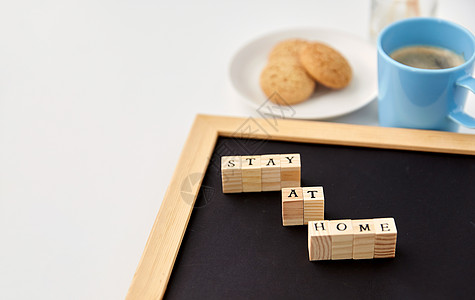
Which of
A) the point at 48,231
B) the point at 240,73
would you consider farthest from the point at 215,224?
the point at 240,73

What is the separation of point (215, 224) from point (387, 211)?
25 centimetres

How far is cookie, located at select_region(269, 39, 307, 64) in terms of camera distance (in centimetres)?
113

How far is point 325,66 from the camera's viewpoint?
108 cm

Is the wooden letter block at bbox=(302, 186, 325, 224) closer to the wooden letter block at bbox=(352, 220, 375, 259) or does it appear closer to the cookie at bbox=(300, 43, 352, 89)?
the wooden letter block at bbox=(352, 220, 375, 259)

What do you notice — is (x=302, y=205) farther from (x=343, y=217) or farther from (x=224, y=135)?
(x=224, y=135)

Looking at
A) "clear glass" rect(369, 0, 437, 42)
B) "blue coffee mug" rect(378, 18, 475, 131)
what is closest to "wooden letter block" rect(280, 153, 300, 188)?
"blue coffee mug" rect(378, 18, 475, 131)

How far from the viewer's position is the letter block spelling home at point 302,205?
2.65 feet

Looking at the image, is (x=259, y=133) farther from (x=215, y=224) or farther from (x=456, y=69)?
(x=456, y=69)

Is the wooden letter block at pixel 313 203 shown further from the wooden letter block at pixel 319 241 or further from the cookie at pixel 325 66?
the cookie at pixel 325 66

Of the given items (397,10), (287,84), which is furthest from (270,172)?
(397,10)

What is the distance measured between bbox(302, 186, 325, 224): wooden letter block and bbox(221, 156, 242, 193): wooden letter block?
0.34ft

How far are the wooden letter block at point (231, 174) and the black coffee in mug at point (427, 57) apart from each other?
0.34m

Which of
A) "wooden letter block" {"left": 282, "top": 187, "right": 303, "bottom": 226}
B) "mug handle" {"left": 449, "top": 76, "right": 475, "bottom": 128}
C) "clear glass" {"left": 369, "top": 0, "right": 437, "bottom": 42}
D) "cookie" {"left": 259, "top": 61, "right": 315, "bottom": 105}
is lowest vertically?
"wooden letter block" {"left": 282, "top": 187, "right": 303, "bottom": 226}

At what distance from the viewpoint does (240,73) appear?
118 centimetres
